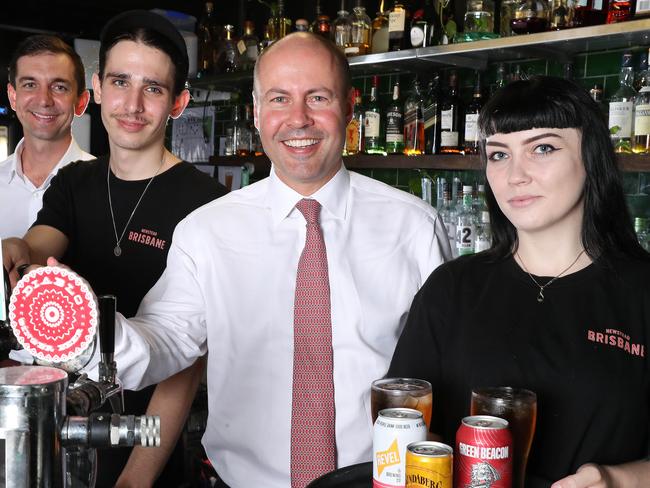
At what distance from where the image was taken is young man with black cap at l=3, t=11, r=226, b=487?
2025 millimetres

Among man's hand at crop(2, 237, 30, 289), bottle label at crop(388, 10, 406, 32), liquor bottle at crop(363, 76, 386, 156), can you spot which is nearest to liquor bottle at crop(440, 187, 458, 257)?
liquor bottle at crop(363, 76, 386, 156)

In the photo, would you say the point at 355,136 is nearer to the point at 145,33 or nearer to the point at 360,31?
the point at 360,31

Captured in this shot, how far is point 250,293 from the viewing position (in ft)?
5.95

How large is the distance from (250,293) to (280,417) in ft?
0.95

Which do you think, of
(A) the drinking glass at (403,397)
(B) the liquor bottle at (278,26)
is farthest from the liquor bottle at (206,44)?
(A) the drinking glass at (403,397)

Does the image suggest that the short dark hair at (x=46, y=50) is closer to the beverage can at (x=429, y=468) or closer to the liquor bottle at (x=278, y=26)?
the liquor bottle at (x=278, y=26)

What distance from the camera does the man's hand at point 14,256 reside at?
1715mm

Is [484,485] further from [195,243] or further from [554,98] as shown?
Answer: [195,243]

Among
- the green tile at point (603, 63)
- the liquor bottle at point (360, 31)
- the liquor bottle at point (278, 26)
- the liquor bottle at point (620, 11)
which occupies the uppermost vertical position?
the liquor bottle at point (278, 26)

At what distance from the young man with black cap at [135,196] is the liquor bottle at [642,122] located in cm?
143

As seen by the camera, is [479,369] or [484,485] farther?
[479,369]

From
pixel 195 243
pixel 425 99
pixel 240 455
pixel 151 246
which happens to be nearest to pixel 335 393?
pixel 240 455

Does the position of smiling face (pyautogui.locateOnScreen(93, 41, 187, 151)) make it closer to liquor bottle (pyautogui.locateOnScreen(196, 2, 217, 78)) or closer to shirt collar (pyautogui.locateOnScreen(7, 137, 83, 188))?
shirt collar (pyautogui.locateOnScreen(7, 137, 83, 188))

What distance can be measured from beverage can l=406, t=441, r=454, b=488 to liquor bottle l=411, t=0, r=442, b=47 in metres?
2.43
